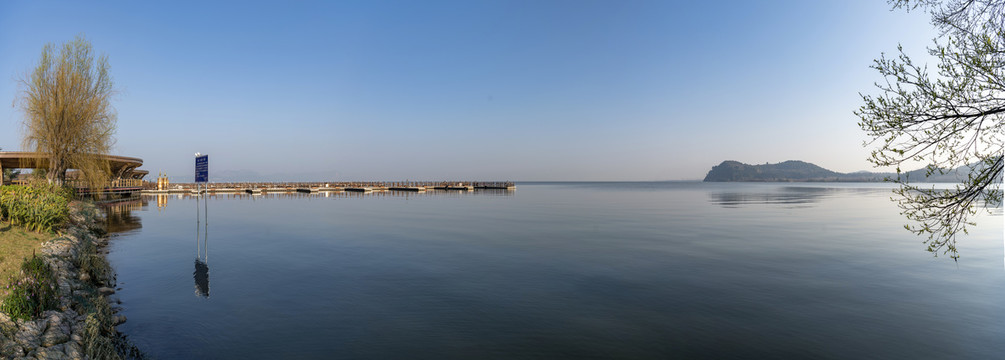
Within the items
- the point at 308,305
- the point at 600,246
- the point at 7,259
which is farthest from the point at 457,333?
the point at 600,246

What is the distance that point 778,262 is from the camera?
1811cm

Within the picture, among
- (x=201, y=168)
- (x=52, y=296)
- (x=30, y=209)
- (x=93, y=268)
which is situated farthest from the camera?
(x=201, y=168)

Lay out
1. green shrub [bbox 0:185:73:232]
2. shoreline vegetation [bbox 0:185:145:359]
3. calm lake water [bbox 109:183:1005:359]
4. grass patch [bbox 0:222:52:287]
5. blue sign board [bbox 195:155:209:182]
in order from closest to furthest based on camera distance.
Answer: shoreline vegetation [bbox 0:185:145:359] < calm lake water [bbox 109:183:1005:359] < grass patch [bbox 0:222:52:287] < green shrub [bbox 0:185:73:232] < blue sign board [bbox 195:155:209:182]

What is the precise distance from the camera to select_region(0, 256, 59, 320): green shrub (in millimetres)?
7682

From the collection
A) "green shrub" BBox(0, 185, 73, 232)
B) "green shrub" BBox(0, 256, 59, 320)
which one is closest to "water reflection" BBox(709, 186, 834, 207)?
"green shrub" BBox(0, 185, 73, 232)

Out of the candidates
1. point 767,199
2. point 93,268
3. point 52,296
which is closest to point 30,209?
point 93,268

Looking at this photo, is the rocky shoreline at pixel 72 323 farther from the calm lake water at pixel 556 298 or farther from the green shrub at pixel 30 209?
the green shrub at pixel 30 209

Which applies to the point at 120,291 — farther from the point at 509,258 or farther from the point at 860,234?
the point at 860,234

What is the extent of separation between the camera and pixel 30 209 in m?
14.5

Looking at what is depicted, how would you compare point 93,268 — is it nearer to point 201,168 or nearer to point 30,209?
point 30,209

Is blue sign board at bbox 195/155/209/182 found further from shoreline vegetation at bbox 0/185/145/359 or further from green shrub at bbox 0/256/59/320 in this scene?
green shrub at bbox 0/256/59/320

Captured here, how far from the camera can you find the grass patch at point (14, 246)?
9.87 m

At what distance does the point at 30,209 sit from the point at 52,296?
881 centimetres

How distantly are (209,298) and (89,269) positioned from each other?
424 cm
